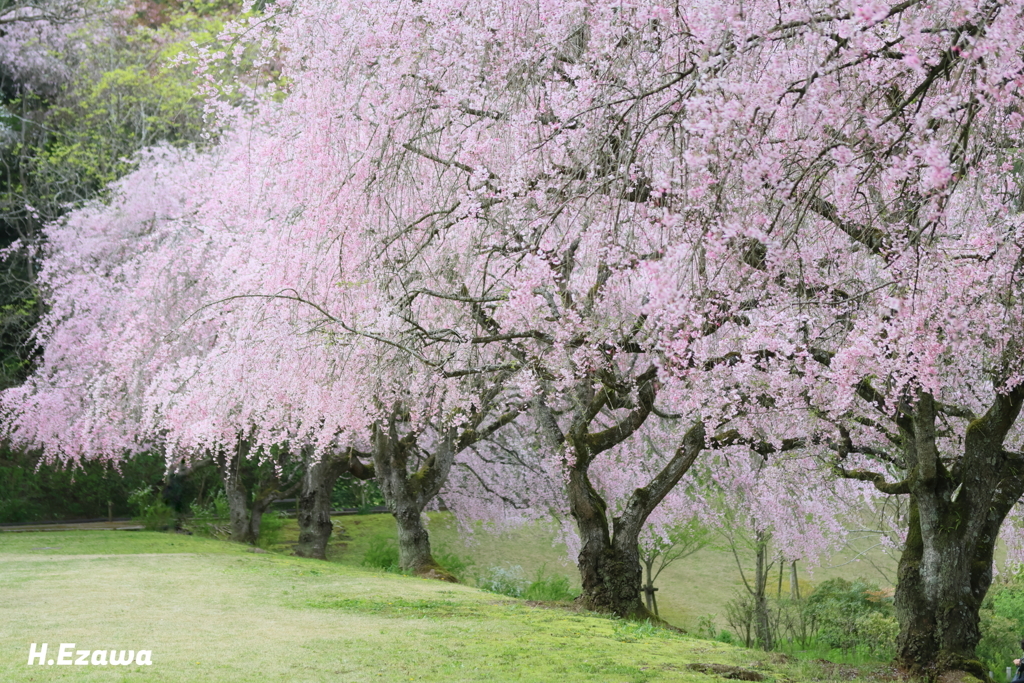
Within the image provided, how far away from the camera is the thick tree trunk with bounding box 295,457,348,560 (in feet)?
58.6

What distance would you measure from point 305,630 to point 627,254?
4.97 metres

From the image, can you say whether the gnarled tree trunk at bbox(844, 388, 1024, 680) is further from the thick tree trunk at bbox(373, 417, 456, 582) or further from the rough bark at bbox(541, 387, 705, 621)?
the thick tree trunk at bbox(373, 417, 456, 582)

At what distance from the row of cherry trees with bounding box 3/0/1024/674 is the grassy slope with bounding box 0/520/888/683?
1780 millimetres

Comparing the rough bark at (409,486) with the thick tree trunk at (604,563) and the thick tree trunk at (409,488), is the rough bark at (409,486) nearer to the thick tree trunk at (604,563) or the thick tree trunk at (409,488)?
the thick tree trunk at (409,488)

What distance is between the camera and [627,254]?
6066mm

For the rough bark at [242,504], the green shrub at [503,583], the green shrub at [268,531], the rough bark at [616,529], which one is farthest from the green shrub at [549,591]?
the green shrub at [268,531]

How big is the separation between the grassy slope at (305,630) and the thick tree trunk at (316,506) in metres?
3.77

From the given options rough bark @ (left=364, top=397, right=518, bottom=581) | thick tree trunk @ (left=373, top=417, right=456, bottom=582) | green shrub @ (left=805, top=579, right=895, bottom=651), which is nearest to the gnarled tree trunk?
green shrub @ (left=805, top=579, right=895, bottom=651)

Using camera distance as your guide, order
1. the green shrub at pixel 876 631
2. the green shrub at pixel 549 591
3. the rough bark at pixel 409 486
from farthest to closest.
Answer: the rough bark at pixel 409 486 < the green shrub at pixel 549 591 < the green shrub at pixel 876 631

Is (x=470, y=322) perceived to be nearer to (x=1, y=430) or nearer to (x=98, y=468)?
(x=1, y=430)

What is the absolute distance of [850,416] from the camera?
9695mm

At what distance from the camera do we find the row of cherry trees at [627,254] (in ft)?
13.8

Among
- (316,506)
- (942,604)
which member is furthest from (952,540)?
(316,506)

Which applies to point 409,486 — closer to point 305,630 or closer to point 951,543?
point 305,630
